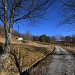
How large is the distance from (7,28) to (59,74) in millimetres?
4454

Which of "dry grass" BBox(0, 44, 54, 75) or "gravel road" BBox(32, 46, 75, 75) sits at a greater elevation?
"dry grass" BBox(0, 44, 54, 75)

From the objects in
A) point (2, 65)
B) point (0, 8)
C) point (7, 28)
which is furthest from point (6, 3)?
point (2, 65)

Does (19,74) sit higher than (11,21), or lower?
lower

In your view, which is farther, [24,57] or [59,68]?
[24,57]

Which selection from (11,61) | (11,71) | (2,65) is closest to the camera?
(2,65)

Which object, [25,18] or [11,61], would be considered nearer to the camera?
[25,18]

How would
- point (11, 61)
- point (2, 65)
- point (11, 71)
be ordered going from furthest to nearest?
point (11, 61), point (11, 71), point (2, 65)

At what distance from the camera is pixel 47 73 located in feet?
49.4

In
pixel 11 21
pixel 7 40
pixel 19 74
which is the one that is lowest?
pixel 19 74

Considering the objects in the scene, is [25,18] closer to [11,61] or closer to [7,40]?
[7,40]

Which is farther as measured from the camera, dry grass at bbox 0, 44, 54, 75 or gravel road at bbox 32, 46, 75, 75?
dry grass at bbox 0, 44, 54, 75

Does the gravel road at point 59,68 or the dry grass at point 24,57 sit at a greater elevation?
the dry grass at point 24,57

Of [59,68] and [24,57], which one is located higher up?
[24,57]

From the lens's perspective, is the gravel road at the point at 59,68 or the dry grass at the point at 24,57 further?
the dry grass at the point at 24,57
